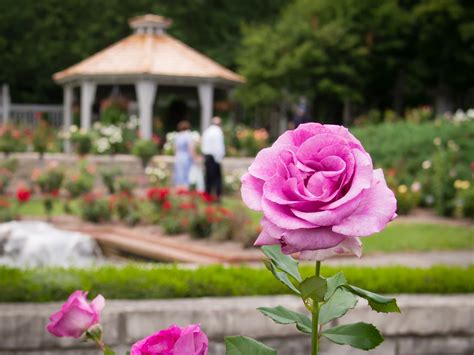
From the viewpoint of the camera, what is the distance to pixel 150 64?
2381 cm

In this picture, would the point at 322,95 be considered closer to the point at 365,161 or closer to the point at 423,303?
the point at 423,303

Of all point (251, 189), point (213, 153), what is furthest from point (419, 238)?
point (251, 189)

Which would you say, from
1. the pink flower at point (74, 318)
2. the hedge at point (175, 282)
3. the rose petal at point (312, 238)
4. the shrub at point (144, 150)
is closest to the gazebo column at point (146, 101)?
the shrub at point (144, 150)

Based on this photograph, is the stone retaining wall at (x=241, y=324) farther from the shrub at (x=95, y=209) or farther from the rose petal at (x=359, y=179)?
the shrub at (x=95, y=209)

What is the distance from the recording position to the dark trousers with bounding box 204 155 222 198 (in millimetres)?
14829

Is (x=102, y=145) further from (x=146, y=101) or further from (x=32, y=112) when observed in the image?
(x=32, y=112)

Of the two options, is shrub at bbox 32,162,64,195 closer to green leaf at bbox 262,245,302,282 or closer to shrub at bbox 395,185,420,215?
shrub at bbox 395,185,420,215

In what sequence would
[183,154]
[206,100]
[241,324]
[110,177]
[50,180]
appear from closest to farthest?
1. [241,324]
2. [50,180]
3. [110,177]
4. [183,154]
5. [206,100]

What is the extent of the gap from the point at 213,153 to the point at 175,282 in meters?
9.54

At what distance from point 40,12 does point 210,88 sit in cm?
1407

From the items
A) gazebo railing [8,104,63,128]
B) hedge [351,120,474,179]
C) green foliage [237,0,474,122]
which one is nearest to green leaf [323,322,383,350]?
hedge [351,120,474,179]

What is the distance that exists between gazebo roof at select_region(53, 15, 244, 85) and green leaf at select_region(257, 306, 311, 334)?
22301 mm

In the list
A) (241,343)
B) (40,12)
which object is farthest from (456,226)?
(40,12)

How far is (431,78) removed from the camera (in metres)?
32.6
